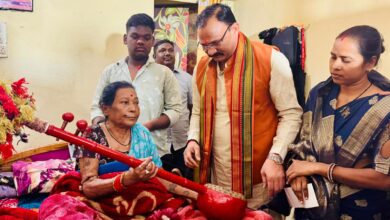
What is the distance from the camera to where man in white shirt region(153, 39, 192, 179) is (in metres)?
2.40

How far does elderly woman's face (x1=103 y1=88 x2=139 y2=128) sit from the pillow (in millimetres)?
486

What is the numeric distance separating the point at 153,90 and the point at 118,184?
0.91 meters

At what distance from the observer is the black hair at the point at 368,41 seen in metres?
1.20

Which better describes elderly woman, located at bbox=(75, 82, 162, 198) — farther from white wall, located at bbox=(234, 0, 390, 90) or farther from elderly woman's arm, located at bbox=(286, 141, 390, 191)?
white wall, located at bbox=(234, 0, 390, 90)

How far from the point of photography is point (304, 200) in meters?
1.32

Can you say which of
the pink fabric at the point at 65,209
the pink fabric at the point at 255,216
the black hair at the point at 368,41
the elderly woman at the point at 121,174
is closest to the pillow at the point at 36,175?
the elderly woman at the point at 121,174

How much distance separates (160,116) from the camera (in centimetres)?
215

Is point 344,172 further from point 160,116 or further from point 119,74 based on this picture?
point 119,74

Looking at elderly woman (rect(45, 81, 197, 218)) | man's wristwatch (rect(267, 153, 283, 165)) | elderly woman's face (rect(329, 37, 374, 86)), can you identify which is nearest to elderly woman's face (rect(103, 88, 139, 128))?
elderly woman (rect(45, 81, 197, 218))

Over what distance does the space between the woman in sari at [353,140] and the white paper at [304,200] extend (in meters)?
0.01

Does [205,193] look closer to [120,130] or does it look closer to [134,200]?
[134,200]

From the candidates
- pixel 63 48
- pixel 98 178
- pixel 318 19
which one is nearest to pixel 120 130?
pixel 98 178

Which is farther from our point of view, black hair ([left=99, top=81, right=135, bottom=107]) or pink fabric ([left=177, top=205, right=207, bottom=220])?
black hair ([left=99, top=81, right=135, bottom=107])

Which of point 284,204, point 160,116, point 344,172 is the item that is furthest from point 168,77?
point 344,172
